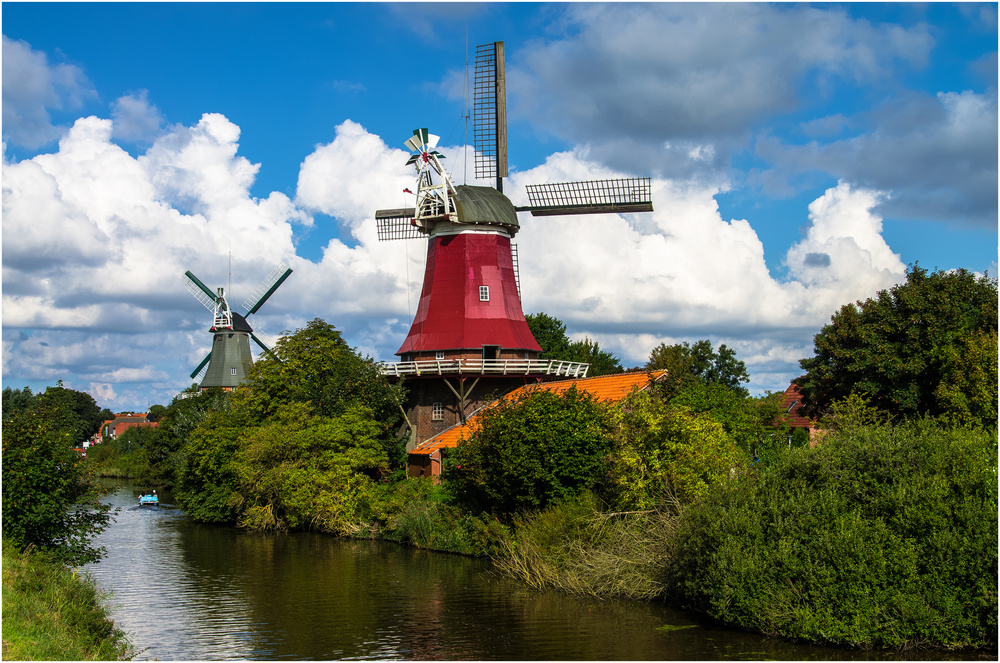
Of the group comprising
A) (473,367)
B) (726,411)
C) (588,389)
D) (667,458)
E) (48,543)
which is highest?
(473,367)

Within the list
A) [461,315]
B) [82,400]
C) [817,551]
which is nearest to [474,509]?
[461,315]

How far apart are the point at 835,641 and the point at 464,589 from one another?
9.00 metres

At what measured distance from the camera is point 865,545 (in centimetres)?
1502

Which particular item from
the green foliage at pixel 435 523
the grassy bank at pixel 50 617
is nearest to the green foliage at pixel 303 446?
the green foliage at pixel 435 523

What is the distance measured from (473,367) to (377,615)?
1542cm

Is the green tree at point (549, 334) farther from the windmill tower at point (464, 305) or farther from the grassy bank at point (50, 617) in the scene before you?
the grassy bank at point (50, 617)

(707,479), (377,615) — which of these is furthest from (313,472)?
(707,479)

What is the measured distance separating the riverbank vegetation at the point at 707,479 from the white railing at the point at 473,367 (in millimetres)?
1360

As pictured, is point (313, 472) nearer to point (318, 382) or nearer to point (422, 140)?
point (318, 382)

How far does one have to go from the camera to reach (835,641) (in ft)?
49.9

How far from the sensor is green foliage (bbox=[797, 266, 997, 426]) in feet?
84.5

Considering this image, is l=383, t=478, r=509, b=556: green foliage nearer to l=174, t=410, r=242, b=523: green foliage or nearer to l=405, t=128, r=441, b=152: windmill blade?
l=174, t=410, r=242, b=523: green foliage

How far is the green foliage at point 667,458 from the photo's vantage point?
20531 millimetres

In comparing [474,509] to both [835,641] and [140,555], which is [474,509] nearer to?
[140,555]
